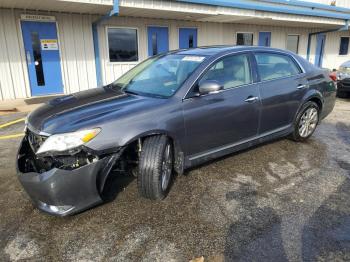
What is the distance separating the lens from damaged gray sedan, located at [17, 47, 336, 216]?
8.89 feet

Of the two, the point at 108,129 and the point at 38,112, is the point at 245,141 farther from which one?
the point at 38,112

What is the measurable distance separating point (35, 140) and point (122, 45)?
8285mm

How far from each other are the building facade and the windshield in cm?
481

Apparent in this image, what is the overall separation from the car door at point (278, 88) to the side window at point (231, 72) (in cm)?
24

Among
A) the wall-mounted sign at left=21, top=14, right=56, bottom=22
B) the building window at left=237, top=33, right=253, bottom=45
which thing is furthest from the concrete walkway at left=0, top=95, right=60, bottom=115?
the building window at left=237, top=33, right=253, bottom=45

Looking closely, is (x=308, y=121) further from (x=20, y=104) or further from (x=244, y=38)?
(x=244, y=38)

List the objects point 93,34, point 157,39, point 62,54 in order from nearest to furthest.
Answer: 1. point 62,54
2. point 93,34
3. point 157,39

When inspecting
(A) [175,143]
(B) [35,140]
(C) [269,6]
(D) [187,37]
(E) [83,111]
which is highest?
(C) [269,6]

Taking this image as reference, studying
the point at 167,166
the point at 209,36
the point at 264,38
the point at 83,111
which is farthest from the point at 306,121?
the point at 264,38

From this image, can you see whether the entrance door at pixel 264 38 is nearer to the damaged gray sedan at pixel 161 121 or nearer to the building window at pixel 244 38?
the building window at pixel 244 38

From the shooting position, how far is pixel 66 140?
2.68 meters

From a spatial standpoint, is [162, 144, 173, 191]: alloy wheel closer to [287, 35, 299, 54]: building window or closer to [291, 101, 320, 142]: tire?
[291, 101, 320, 142]: tire

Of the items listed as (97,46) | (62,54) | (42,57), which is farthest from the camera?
(97,46)

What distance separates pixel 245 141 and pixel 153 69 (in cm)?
156
